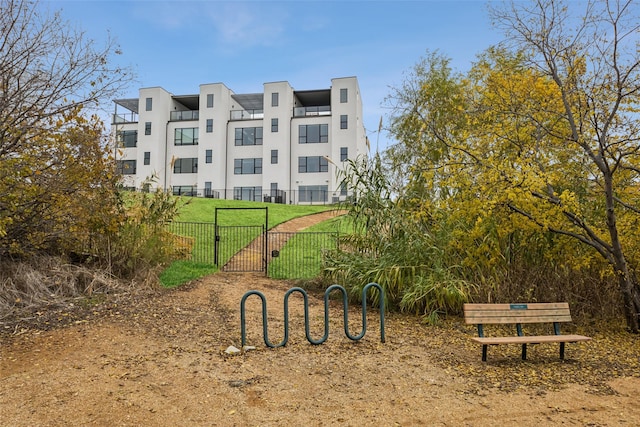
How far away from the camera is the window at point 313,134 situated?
138 feet

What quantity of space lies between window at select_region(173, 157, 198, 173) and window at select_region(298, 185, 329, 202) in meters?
11.6

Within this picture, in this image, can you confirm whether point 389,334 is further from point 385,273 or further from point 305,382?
point 305,382

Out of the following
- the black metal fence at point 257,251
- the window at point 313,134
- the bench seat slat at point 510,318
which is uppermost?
the window at point 313,134

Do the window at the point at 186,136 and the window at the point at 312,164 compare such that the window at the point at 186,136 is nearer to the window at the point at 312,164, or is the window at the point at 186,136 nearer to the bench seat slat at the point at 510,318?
the window at the point at 312,164

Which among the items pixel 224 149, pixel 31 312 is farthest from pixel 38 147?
pixel 224 149

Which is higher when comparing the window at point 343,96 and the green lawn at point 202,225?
the window at point 343,96

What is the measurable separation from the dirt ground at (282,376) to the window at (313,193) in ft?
111

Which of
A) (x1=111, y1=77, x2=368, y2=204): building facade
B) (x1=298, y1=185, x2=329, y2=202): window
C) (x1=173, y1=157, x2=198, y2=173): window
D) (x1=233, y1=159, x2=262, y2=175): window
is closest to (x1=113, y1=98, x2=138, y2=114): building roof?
(x1=111, y1=77, x2=368, y2=204): building facade

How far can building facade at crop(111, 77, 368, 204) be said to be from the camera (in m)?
41.4

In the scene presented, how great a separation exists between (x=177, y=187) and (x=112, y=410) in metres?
44.5

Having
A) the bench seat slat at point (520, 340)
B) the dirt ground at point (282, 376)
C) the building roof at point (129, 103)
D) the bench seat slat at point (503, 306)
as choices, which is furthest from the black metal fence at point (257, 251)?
the building roof at point (129, 103)

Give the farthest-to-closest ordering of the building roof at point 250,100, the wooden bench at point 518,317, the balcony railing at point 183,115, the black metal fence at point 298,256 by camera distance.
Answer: the building roof at point 250,100 < the balcony railing at point 183,115 < the black metal fence at point 298,256 < the wooden bench at point 518,317

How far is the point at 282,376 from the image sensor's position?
16.9 ft

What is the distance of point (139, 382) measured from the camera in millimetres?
4871
